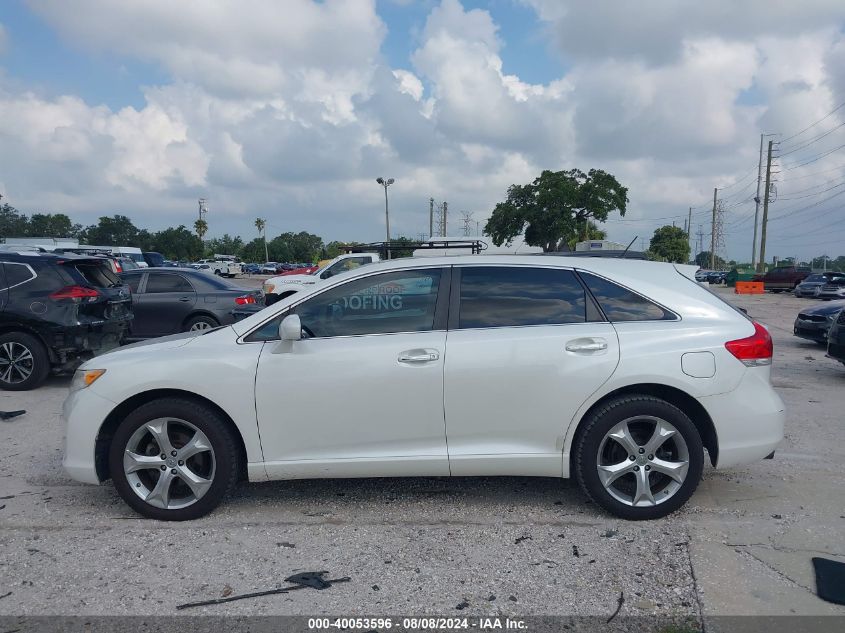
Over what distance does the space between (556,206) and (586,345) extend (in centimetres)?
4012

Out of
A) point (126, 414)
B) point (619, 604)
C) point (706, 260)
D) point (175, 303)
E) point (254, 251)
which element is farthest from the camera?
point (706, 260)

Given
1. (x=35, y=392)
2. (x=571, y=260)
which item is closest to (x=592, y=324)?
(x=571, y=260)

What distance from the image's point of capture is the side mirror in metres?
4.00

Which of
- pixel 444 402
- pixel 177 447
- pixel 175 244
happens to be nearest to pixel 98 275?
pixel 177 447

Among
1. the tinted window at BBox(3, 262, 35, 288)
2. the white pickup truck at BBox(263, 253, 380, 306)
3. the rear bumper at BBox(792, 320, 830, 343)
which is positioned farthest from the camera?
the white pickup truck at BBox(263, 253, 380, 306)

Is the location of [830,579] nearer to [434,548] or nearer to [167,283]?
[434,548]

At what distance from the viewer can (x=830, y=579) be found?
3.39m

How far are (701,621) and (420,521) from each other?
1723 millimetres

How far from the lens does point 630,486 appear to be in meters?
4.18

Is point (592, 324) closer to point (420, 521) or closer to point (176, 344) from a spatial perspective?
point (420, 521)

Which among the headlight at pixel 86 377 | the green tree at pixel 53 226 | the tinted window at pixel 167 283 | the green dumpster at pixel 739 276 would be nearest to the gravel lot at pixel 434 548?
the headlight at pixel 86 377

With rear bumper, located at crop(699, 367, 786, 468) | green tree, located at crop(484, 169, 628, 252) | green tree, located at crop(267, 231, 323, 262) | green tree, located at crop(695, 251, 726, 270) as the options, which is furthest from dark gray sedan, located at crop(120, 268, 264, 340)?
green tree, located at crop(695, 251, 726, 270)

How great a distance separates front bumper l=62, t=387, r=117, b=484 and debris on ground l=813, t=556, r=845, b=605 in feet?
13.5

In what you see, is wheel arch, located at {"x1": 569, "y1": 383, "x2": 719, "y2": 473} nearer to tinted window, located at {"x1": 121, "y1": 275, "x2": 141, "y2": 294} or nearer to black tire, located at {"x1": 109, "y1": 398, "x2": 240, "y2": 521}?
black tire, located at {"x1": 109, "y1": 398, "x2": 240, "y2": 521}
